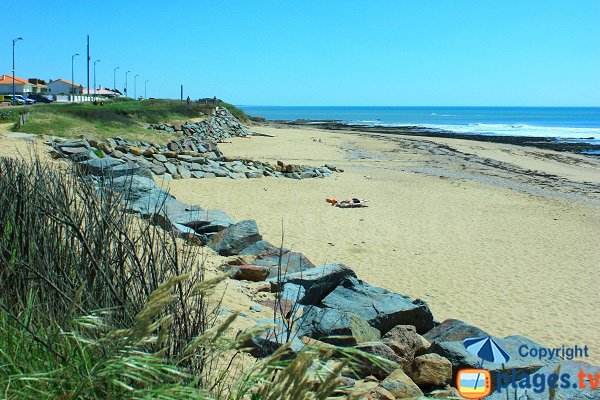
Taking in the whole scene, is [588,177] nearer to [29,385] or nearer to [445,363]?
[445,363]

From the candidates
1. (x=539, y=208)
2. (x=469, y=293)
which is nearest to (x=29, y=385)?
(x=469, y=293)

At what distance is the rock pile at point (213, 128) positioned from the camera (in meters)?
35.9

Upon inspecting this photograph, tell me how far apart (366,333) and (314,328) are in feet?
2.41

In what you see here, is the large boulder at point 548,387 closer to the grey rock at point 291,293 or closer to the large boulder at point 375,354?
the large boulder at point 375,354

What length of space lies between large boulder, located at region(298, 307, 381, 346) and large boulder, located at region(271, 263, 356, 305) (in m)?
0.98

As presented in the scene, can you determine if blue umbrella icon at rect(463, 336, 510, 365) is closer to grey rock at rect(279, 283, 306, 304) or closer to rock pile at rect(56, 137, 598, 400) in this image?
rock pile at rect(56, 137, 598, 400)

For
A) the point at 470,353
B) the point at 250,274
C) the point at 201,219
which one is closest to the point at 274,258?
the point at 250,274

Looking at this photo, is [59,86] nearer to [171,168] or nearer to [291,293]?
[171,168]

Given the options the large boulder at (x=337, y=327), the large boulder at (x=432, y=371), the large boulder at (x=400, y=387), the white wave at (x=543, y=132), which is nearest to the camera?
the large boulder at (x=400, y=387)

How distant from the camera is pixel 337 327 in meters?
5.93

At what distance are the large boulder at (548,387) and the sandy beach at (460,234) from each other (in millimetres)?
2085

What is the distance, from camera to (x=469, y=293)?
9641 millimetres

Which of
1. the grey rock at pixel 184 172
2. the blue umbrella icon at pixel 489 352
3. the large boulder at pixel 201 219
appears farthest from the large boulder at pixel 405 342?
the grey rock at pixel 184 172

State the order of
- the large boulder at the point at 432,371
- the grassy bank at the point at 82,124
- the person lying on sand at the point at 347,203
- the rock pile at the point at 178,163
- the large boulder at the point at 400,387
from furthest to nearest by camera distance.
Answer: the grassy bank at the point at 82,124 → the rock pile at the point at 178,163 → the person lying on sand at the point at 347,203 → the large boulder at the point at 432,371 → the large boulder at the point at 400,387
